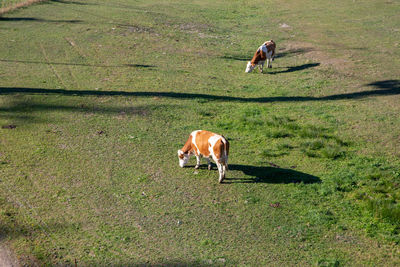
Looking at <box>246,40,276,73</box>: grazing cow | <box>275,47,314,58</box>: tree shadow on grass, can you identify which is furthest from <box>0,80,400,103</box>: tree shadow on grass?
<box>275,47,314,58</box>: tree shadow on grass

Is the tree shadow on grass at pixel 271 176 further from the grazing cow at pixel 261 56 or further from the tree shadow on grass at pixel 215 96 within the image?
the grazing cow at pixel 261 56

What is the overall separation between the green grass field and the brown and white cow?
378 mm

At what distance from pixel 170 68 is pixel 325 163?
10.7 meters

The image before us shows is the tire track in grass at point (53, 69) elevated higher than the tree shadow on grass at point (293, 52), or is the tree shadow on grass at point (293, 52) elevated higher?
the tree shadow on grass at point (293, 52)

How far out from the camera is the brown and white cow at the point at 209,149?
410 inches

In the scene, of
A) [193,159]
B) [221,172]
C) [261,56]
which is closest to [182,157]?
[193,159]

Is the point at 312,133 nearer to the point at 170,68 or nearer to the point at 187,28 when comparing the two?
the point at 170,68

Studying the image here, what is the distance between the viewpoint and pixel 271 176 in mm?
11172

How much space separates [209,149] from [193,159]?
1.67m

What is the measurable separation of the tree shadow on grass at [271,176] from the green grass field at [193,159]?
6 centimetres

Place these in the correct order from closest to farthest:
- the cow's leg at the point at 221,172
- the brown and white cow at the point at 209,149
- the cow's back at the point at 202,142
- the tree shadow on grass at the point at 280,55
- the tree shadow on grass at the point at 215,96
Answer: the brown and white cow at the point at 209,149 < the cow's leg at the point at 221,172 < the cow's back at the point at 202,142 < the tree shadow on grass at the point at 215,96 < the tree shadow on grass at the point at 280,55

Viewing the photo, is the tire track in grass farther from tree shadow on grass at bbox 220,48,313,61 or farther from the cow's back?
tree shadow on grass at bbox 220,48,313,61

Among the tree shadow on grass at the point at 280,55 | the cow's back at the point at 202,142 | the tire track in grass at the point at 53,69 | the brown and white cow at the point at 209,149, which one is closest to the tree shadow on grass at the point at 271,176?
the brown and white cow at the point at 209,149

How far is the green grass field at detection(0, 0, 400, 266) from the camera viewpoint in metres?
8.70
